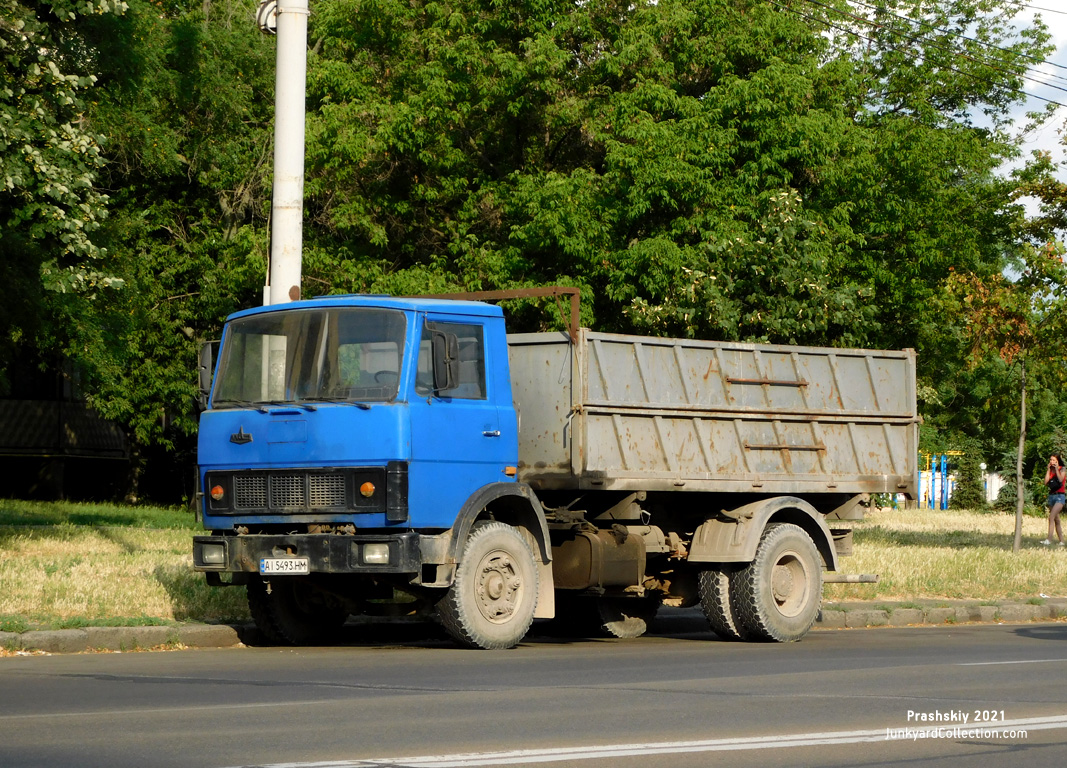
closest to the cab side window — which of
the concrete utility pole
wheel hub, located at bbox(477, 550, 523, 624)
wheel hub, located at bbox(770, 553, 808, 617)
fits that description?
wheel hub, located at bbox(477, 550, 523, 624)

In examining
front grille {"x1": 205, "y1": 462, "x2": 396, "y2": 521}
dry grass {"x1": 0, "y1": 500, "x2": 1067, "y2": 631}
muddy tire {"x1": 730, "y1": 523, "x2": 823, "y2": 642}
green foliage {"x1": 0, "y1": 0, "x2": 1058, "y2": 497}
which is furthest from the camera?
green foliage {"x1": 0, "y1": 0, "x2": 1058, "y2": 497}

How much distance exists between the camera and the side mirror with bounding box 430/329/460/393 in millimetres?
12398

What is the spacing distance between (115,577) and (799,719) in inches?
362

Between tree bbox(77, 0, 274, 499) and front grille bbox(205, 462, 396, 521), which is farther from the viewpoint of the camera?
tree bbox(77, 0, 274, 499)

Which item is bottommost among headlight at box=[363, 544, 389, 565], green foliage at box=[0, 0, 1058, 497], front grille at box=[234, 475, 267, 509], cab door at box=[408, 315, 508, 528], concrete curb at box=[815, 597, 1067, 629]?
concrete curb at box=[815, 597, 1067, 629]

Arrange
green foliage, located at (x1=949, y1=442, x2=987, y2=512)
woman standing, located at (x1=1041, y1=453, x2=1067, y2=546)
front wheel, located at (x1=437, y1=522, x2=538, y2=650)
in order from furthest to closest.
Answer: green foliage, located at (x1=949, y1=442, x2=987, y2=512) < woman standing, located at (x1=1041, y1=453, x2=1067, y2=546) < front wheel, located at (x1=437, y1=522, x2=538, y2=650)

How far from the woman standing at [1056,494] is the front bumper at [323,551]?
21282 millimetres

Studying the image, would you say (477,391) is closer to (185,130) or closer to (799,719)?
(799,719)

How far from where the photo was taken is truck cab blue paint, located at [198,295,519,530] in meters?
12.3

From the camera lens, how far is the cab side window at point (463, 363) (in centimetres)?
1250

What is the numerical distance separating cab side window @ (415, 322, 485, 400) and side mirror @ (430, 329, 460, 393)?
0.06 meters

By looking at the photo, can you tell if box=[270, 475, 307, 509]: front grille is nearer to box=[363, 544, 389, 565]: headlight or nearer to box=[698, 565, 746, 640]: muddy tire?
box=[363, 544, 389, 565]: headlight

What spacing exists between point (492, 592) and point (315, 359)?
7.63 ft

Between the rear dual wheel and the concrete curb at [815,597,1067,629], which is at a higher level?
the rear dual wheel
